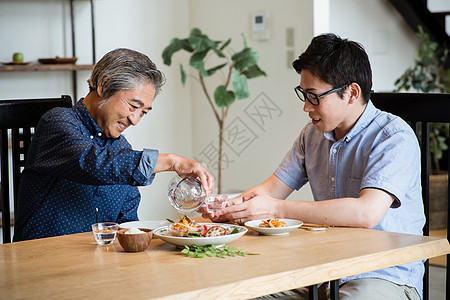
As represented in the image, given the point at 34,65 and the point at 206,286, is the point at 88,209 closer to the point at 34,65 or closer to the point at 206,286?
the point at 206,286

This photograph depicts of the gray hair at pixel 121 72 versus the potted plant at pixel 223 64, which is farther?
the potted plant at pixel 223 64

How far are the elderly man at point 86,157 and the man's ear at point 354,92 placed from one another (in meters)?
0.53

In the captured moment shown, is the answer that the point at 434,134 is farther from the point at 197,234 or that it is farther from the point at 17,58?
the point at 197,234

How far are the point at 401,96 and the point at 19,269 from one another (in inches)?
51.9

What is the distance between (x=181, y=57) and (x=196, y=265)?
3452 millimetres

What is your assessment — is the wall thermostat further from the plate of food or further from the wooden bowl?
the wooden bowl

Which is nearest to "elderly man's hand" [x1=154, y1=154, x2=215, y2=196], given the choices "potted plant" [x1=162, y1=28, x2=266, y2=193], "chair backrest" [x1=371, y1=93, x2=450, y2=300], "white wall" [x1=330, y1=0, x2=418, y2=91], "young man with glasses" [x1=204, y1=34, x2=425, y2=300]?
"young man with glasses" [x1=204, y1=34, x2=425, y2=300]

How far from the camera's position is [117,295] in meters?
1.21

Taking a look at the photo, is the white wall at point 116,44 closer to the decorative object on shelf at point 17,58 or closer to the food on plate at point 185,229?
the decorative object on shelf at point 17,58

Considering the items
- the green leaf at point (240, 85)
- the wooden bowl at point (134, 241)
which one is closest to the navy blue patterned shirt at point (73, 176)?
the wooden bowl at point (134, 241)

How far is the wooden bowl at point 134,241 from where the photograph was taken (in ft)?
5.07

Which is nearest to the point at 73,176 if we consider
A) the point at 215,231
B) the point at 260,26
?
the point at 215,231

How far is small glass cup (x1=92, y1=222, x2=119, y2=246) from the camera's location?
1.63 m

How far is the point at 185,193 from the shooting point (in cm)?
171
